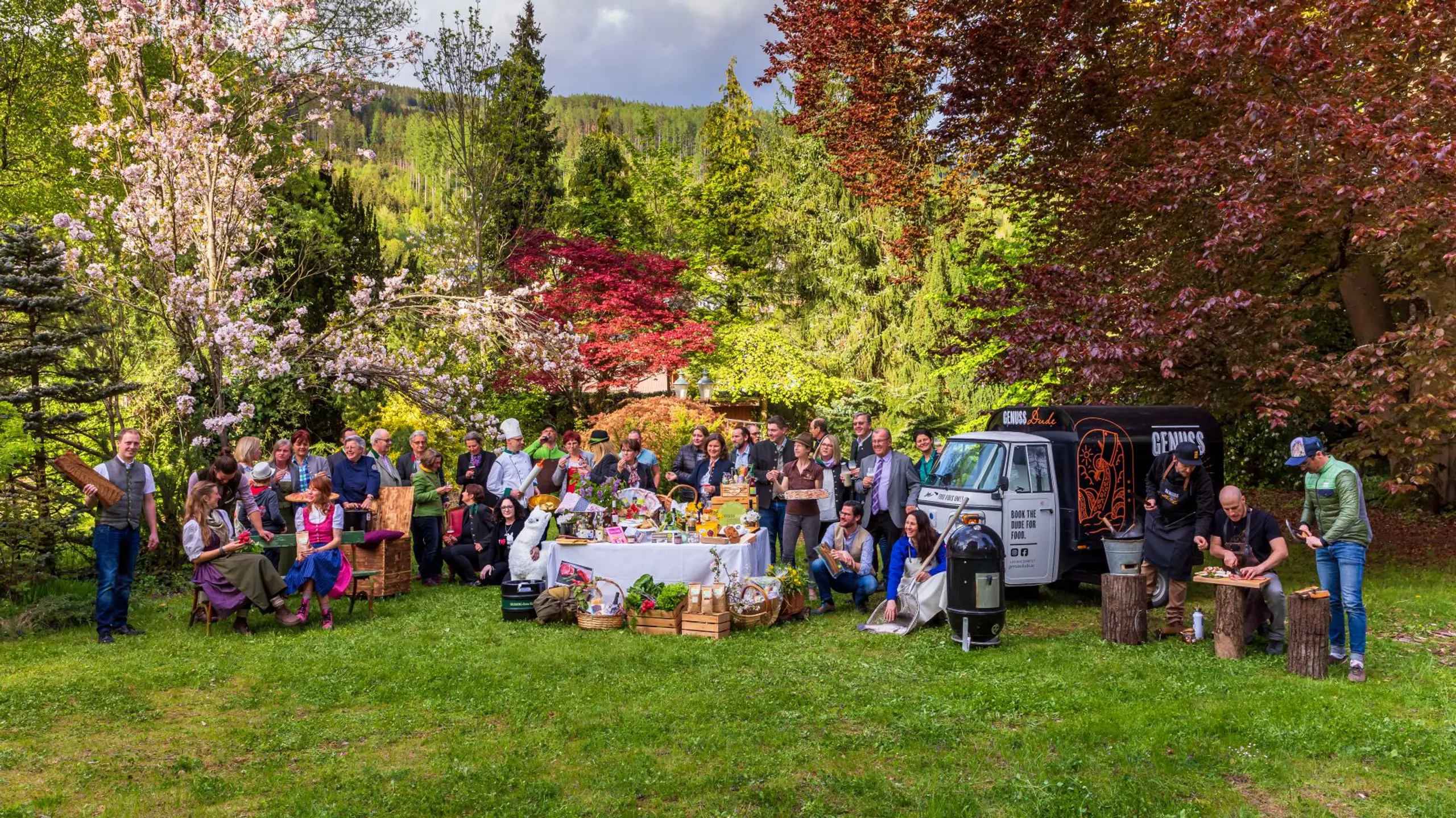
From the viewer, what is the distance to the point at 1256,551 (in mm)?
8148

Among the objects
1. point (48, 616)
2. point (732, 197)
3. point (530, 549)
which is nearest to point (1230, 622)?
point (530, 549)

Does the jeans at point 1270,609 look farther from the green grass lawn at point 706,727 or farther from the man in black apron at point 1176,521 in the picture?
the man in black apron at point 1176,521

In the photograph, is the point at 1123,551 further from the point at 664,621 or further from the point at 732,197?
the point at 732,197

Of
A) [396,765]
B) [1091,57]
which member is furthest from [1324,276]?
[396,765]

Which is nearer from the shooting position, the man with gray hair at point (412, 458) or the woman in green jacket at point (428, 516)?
the woman in green jacket at point (428, 516)

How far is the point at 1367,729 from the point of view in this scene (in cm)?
591

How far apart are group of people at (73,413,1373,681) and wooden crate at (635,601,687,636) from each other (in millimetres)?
1737

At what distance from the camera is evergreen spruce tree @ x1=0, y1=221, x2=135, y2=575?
10.2 metres

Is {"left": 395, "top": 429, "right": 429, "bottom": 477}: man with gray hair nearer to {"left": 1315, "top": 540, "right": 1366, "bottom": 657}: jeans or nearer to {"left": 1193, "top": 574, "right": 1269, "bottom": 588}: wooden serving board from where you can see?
{"left": 1193, "top": 574, "right": 1269, "bottom": 588}: wooden serving board

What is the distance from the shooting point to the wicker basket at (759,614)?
895 centimetres

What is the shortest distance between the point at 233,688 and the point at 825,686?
431 centimetres

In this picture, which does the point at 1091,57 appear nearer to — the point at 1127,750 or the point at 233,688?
the point at 1127,750

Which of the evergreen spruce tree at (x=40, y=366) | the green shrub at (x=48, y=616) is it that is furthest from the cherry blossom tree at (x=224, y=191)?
the green shrub at (x=48, y=616)

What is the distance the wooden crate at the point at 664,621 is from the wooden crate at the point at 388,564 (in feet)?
10.7
